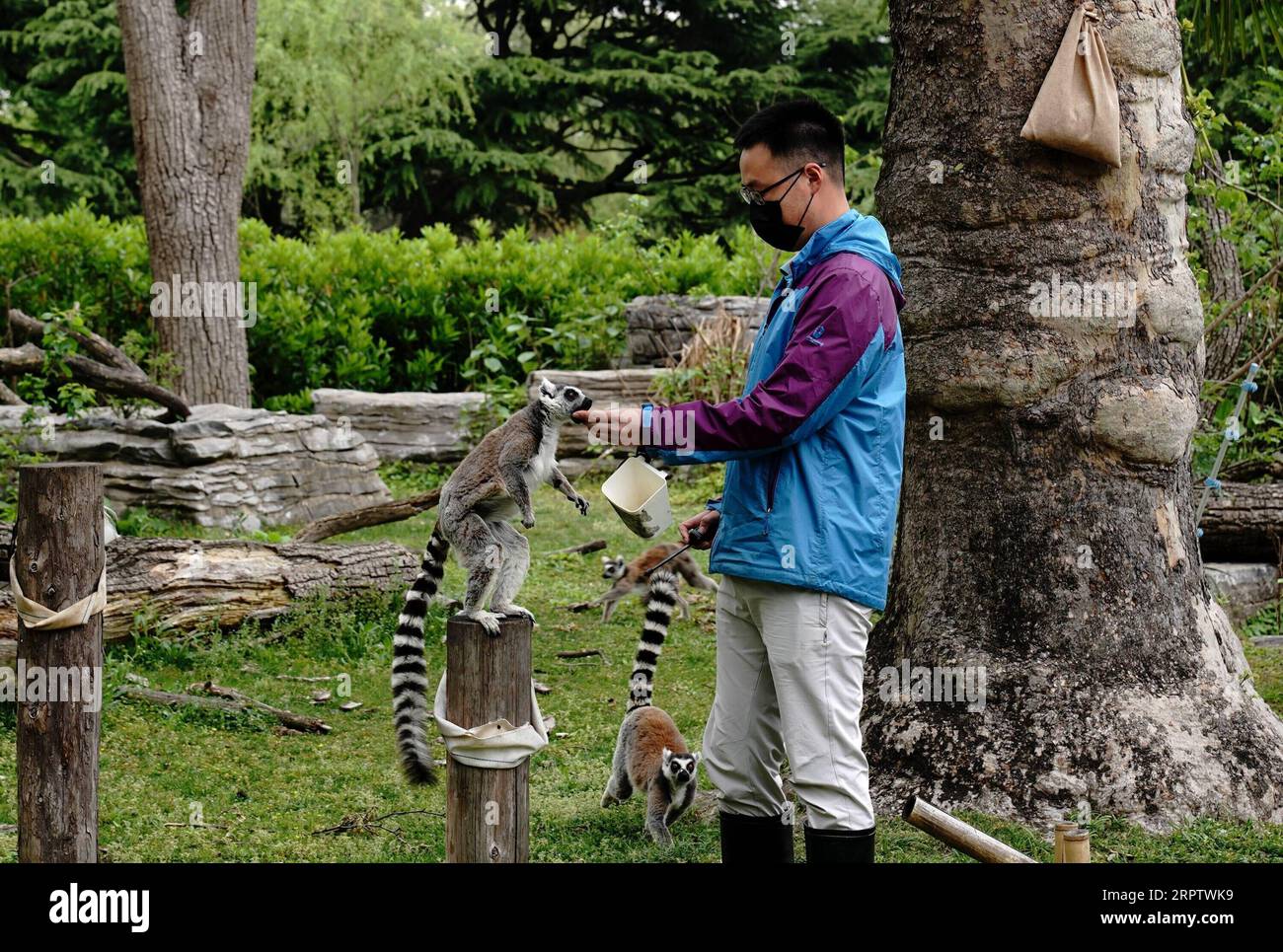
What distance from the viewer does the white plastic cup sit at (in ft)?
12.3

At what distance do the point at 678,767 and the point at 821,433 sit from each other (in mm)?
1920

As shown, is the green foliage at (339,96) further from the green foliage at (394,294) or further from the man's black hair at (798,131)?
the man's black hair at (798,131)

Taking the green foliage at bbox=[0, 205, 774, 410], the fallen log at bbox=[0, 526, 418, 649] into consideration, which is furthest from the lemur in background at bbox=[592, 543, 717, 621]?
the green foliage at bbox=[0, 205, 774, 410]

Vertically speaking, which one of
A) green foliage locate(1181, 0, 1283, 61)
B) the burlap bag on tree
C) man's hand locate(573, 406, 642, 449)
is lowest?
man's hand locate(573, 406, 642, 449)

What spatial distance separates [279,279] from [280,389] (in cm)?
116

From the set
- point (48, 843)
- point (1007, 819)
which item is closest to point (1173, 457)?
point (1007, 819)

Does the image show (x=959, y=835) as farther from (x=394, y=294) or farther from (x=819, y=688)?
(x=394, y=294)

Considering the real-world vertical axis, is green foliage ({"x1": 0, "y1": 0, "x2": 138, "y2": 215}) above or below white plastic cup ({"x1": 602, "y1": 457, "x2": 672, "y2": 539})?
above

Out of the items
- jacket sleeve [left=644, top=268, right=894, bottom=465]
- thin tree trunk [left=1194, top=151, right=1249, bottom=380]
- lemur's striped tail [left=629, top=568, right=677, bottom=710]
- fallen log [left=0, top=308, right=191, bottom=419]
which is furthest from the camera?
thin tree trunk [left=1194, top=151, right=1249, bottom=380]

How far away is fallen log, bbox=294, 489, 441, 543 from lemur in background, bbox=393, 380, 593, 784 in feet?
13.1

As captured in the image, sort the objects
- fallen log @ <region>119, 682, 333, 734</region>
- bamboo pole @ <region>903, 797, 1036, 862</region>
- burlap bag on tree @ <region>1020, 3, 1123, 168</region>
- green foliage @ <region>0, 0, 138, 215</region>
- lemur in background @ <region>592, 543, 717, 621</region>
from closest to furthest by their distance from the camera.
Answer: bamboo pole @ <region>903, 797, 1036, 862</region> → burlap bag on tree @ <region>1020, 3, 1123, 168</region> → fallen log @ <region>119, 682, 333, 734</region> → lemur in background @ <region>592, 543, 717, 621</region> → green foliage @ <region>0, 0, 138, 215</region>

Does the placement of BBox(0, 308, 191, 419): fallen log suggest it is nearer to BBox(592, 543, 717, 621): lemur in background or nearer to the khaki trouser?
BBox(592, 543, 717, 621): lemur in background

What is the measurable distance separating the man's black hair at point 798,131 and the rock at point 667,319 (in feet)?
31.4

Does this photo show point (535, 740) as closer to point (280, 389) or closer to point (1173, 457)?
point (1173, 457)
